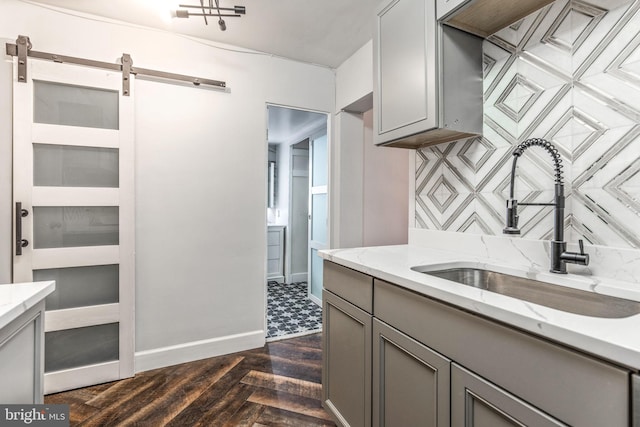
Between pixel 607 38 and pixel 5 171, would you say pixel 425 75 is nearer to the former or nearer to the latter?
pixel 607 38

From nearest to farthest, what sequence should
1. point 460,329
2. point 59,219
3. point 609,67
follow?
1. point 460,329
2. point 609,67
3. point 59,219

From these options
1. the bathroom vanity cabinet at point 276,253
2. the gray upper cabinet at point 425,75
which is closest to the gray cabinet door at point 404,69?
the gray upper cabinet at point 425,75

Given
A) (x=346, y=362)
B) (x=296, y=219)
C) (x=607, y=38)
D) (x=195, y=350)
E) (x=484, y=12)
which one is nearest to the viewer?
(x=607, y=38)

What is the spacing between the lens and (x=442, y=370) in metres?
0.94

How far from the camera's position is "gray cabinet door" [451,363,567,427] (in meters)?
0.71

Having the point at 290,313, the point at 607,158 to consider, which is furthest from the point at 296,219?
the point at 607,158

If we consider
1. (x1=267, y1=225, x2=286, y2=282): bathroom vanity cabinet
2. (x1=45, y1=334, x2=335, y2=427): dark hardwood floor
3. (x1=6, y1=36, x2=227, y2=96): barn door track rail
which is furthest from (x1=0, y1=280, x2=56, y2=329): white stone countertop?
(x1=267, y1=225, x2=286, y2=282): bathroom vanity cabinet

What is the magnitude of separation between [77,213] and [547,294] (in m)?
2.62

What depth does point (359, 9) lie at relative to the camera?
2.01 metres

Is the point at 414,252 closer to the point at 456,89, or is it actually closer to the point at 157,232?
the point at 456,89

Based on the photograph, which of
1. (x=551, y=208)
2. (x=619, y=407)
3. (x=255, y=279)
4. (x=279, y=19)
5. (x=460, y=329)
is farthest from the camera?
(x=255, y=279)

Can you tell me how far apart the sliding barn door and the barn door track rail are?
0.11 feet

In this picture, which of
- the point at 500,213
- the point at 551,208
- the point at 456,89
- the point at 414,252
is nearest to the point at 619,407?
the point at 551,208

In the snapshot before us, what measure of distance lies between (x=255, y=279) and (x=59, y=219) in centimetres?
139
